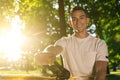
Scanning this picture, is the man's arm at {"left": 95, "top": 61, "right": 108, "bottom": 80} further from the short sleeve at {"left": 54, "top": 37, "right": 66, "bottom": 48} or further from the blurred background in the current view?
the blurred background

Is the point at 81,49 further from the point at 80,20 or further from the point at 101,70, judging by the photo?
the point at 101,70

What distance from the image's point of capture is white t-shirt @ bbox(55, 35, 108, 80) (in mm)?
4223

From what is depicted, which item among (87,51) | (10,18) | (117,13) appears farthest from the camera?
(117,13)

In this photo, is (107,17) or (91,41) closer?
(91,41)

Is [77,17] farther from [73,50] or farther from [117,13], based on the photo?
[117,13]

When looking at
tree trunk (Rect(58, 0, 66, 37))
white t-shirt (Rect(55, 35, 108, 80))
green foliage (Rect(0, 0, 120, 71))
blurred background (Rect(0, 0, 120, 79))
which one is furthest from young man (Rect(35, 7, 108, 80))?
tree trunk (Rect(58, 0, 66, 37))

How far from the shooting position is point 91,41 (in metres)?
Answer: 4.40

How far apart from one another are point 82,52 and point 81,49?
0.05 m

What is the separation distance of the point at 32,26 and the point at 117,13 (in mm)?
15203

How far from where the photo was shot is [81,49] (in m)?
4.38

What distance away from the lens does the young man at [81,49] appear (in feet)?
13.8

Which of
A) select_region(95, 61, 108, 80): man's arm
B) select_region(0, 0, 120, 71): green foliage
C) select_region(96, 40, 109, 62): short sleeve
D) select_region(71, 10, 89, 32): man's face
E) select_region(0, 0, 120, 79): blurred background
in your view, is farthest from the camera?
select_region(0, 0, 120, 71): green foliage

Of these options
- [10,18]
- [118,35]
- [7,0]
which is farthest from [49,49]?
[118,35]

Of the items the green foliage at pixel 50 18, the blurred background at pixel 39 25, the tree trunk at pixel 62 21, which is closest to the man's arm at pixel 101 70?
the blurred background at pixel 39 25
